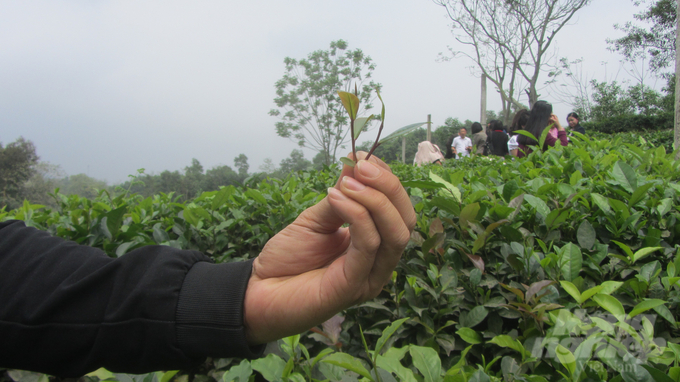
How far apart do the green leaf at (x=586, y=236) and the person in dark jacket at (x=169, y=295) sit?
71 cm

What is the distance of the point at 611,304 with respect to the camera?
2.73 ft

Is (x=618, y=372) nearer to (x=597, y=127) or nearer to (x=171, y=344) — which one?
(x=171, y=344)

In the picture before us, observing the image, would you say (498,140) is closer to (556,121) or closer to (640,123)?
(556,121)

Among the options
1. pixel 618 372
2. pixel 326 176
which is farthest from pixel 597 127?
pixel 618 372

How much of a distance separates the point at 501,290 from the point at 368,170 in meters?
0.68

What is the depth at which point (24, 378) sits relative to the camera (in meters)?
1.09

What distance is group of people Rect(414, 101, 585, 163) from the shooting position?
13.4 ft

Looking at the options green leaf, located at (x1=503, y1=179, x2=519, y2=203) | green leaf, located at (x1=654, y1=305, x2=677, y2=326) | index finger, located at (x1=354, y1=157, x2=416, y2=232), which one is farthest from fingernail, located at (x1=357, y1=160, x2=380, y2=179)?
green leaf, located at (x1=503, y1=179, x2=519, y2=203)

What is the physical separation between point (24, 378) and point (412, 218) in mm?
1273

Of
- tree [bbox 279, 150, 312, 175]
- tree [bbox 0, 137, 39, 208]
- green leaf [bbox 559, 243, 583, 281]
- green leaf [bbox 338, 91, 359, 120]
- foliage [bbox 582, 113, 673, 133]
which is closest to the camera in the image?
green leaf [bbox 338, 91, 359, 120]

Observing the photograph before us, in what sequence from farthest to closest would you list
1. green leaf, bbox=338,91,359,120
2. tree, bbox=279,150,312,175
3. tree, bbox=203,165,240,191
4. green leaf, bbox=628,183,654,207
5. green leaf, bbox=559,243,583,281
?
tree, bbox=279,150,312,175 < tree, bbox=203,165,240,191 < green leaf, bbox=628,183,654,207 < green leaf, bbox=559,243,583,281 < green leaf, bbox=338,91,359,120

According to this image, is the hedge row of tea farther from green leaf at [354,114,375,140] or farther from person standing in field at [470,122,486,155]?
person standing in field at [470,122,486,155]

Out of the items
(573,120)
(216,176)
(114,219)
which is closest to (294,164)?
(216,176)

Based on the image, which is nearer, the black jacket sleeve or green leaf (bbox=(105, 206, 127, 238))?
the black jacket sleeve
